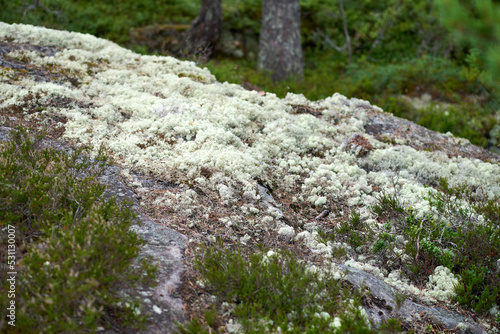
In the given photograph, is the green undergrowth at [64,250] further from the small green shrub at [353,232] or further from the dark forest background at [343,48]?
the dark forest background at [343,48]

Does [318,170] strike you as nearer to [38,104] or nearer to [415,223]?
[415,223]

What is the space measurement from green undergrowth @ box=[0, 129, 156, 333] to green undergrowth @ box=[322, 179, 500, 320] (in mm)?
2438

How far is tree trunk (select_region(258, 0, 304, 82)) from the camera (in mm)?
12828

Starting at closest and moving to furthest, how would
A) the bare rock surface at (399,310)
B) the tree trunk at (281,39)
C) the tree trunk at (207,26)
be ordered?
1. the bare rock surface at (399,310)
2. the tree trunk at (281,39)
3. the tree trunk at (207,26)

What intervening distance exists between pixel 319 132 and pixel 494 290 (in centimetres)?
377

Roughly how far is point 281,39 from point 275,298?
36.5 ft

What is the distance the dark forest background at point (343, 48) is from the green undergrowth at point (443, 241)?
14.5 feet

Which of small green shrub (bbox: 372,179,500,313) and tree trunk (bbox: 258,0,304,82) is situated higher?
tree trunk (bbox: 258,0,304,82)

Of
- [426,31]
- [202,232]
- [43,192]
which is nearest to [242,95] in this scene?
[202,232]

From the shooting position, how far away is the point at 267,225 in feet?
15.0

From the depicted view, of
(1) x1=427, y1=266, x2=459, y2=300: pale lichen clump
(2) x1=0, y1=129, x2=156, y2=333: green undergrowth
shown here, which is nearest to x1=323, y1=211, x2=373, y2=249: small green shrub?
(1) x1=427, y1=266, x2=459, y2=300: pale lichen clump

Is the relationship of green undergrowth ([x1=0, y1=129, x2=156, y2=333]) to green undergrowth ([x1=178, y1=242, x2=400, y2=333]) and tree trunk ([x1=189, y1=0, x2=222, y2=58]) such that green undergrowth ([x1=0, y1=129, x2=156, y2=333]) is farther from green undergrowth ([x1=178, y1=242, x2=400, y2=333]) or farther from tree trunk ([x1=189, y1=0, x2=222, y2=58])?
tree trunk ([x1=189, y1=0, x2=222, y2=58])

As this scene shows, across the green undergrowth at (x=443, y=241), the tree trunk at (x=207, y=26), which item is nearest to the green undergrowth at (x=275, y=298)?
the green undergrowth at (x=443, y=241)

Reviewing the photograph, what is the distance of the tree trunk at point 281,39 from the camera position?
12.8m
